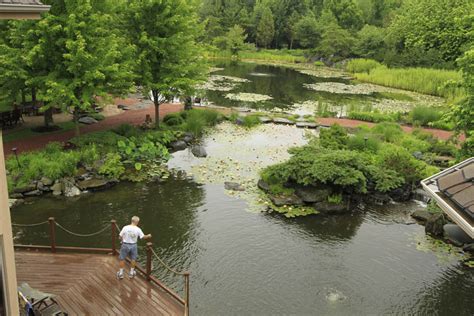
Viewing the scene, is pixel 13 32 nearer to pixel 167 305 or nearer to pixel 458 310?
pixel 167 305

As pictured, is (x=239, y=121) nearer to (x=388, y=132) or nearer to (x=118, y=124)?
(x=118, y=124)

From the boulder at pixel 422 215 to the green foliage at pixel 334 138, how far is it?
19.7 ft

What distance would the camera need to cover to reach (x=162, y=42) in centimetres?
2462

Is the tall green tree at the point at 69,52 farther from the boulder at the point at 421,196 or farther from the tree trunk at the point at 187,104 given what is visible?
the boulder at the point at 421,196

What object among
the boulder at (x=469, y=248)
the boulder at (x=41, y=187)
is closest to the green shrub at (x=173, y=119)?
the boulder at (x=41, y=187)

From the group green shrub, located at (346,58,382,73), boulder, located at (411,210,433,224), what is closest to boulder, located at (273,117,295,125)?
boulder, located at (411,210,433,224)

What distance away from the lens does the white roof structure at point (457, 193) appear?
11305 mm

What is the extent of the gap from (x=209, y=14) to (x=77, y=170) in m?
79.5

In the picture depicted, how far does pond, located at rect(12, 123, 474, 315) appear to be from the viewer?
1257 cm

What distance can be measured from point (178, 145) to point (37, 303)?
1607cm

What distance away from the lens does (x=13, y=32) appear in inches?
789

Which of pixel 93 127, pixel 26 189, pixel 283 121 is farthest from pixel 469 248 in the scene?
pixel 93 127

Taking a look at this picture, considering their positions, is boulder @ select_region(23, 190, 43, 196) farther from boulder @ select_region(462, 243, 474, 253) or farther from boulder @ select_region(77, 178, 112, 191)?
boulder @ select_region(462, 243, 474, 253)

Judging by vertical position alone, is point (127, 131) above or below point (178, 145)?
above
